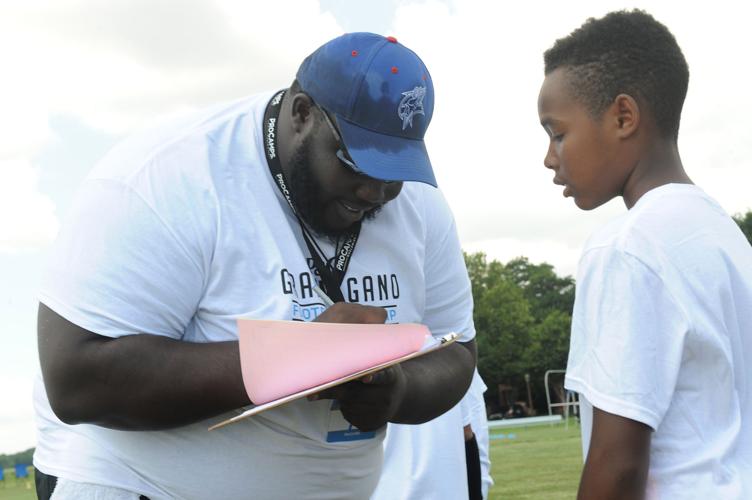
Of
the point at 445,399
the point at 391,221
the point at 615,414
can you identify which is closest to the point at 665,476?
the point at 615,414

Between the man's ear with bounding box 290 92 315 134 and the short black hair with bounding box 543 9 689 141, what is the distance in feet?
2.57

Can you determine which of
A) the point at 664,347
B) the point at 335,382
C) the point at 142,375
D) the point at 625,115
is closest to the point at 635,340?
the point at 664,347

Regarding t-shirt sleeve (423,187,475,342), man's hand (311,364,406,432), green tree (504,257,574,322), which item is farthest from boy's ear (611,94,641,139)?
green tree (504,257,574,322)

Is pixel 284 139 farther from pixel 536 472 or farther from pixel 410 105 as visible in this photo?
pixel 536 472

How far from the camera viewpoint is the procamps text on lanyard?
288 centimetres

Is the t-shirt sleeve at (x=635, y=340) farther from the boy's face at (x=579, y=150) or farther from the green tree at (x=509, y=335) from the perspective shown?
the green tree at (x=509, y=335)

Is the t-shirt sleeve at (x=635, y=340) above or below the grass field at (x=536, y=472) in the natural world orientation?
above

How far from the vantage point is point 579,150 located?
9.74 ft

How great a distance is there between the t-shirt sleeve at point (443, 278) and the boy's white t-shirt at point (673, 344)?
2.17 ft

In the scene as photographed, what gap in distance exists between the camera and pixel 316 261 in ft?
9.50

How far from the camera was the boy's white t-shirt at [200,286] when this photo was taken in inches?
104

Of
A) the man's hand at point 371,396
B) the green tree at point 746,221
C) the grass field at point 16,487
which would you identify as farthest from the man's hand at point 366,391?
the green tree at point 746,221

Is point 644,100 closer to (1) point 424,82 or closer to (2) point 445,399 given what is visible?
(1) point 424,82

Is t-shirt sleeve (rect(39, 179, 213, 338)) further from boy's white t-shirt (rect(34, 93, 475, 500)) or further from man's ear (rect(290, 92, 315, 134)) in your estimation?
man's ear (rect(290, 92, 315, 134))
